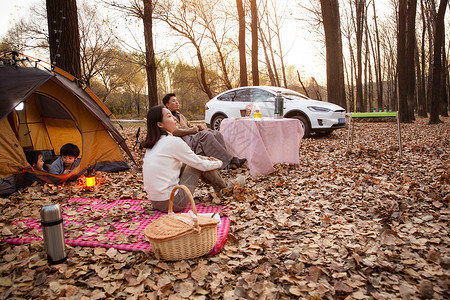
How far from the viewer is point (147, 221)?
322cm

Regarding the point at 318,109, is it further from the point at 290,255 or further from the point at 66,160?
the point at 290,255

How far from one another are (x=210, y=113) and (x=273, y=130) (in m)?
4.91

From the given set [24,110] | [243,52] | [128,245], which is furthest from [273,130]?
[243,52]

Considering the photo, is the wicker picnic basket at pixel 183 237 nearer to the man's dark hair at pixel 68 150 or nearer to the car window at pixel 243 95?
the man's dark hair at pixel 68 150

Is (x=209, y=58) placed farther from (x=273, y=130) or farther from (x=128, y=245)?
(x=128, y=245)

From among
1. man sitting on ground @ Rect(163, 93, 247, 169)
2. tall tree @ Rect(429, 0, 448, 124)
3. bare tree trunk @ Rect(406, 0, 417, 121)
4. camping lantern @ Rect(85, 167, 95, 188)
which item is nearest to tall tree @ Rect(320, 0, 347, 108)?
bare tree trunk @ Rect(406, 0, 417, 121)

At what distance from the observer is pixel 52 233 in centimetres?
236

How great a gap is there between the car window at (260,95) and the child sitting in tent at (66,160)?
531 cm

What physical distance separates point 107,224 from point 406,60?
13.5 m

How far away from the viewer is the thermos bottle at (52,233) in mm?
2332

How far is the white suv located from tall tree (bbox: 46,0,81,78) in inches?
166

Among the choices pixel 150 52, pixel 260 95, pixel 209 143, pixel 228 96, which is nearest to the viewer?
pixel 209 143

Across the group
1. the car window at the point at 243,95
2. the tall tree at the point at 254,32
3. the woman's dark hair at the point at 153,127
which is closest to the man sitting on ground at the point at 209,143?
the woman's dark hair at the point at 153,127

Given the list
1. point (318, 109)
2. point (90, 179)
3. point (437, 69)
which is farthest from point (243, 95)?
point (437, 69)
